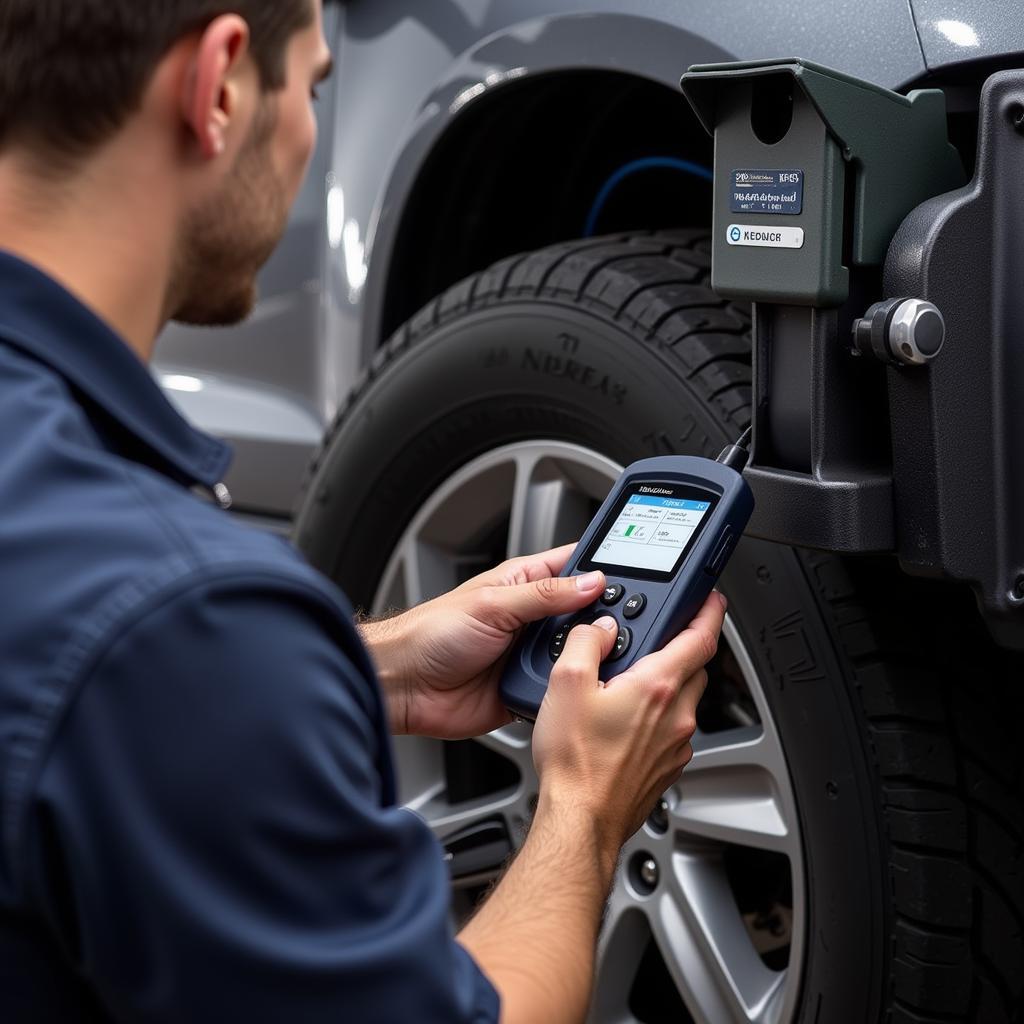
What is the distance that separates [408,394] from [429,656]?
609 millimetres

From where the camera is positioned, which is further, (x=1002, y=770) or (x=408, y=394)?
(x=408, y=394)

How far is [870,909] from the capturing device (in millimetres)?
1527

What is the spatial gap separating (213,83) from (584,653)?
0.54m

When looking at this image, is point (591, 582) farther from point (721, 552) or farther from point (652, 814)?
point (652, 814)

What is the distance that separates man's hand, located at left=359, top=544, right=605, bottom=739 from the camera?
146 cm

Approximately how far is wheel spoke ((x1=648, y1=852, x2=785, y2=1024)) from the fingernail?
44 centimetres

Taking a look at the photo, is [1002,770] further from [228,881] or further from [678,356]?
[228,881]

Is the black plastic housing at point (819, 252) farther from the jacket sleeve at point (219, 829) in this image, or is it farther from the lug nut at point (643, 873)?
the jacket sleeve at point (219, 829)

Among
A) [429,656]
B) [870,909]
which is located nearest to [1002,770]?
[870,909]

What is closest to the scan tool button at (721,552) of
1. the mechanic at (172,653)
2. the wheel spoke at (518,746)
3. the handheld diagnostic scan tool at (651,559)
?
the handheld diagnostic scan tool at (651,559)

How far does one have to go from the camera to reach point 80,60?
945mm

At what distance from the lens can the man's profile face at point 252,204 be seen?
3.34ft

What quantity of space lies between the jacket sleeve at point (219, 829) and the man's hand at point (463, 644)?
0.62 m

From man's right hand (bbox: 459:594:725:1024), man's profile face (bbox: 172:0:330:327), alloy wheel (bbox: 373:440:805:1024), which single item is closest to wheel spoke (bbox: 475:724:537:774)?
alloy wheel (bbox: 373:440:805:1024)
